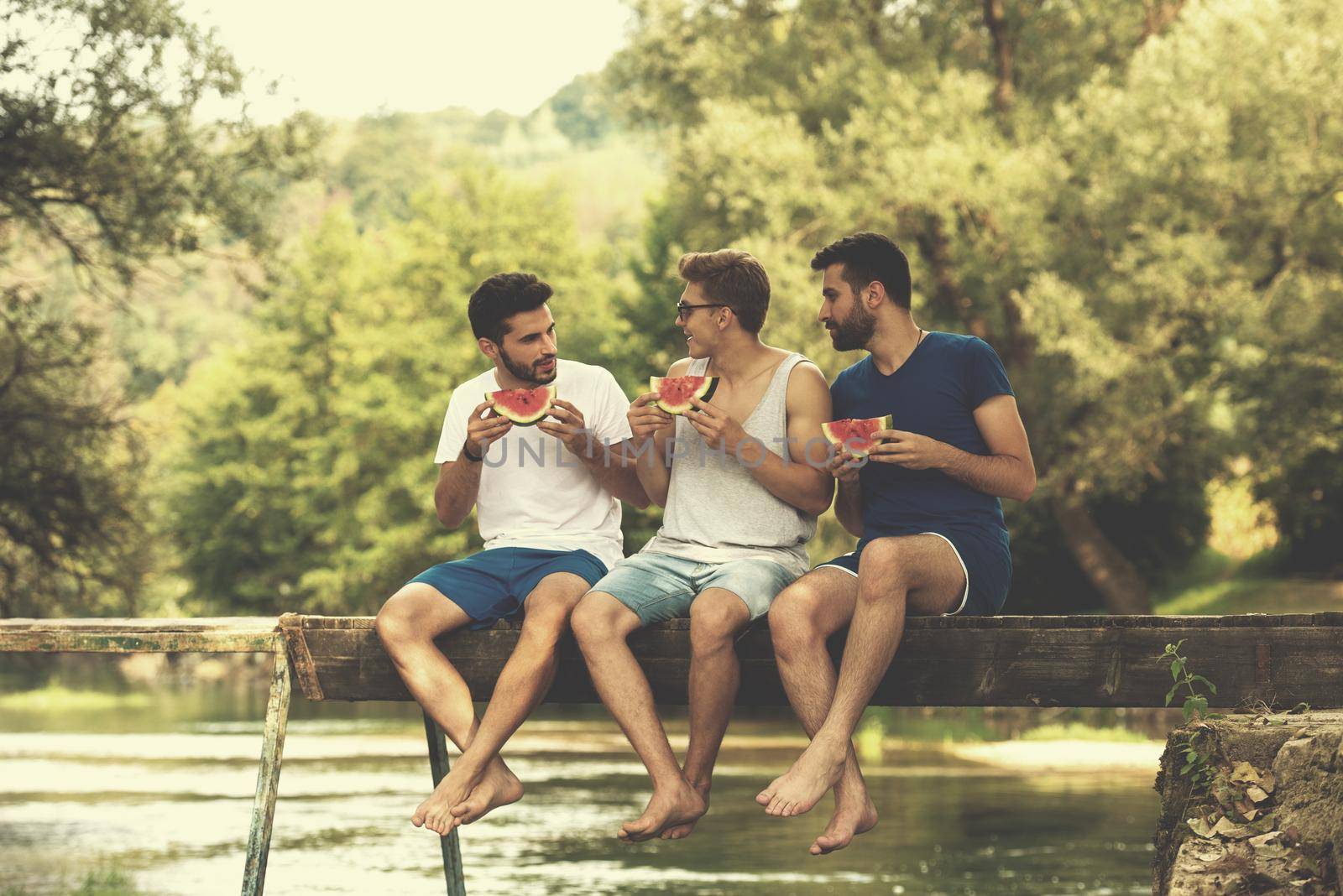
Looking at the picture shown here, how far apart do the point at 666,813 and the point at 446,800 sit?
2.26ft

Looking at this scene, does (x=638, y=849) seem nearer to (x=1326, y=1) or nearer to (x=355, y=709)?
(x=1326, y=1)

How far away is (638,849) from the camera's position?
15.9m

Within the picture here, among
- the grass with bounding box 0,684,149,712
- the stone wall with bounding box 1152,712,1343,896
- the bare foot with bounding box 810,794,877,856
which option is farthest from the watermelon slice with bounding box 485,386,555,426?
the grass with bounding box 0,684,149,712

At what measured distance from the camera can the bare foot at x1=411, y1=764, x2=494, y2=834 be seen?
4.98 m

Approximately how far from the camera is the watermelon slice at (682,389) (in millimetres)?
5301

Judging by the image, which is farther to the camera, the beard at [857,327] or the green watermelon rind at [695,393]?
the beard at [857,327]

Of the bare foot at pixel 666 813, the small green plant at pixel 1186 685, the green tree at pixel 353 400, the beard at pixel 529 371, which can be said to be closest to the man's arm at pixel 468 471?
the beard at pixel 529 371

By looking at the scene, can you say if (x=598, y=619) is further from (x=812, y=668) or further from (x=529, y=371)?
(x=529, y=371)

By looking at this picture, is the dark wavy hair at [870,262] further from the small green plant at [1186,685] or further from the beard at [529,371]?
the small green plant at [1186,685]

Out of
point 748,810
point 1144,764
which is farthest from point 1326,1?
point 748,810

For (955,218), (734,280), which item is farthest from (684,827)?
(955,218)

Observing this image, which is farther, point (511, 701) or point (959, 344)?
point (959, 344)

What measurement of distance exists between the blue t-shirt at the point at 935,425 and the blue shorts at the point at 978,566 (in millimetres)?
41

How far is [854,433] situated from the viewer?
5.14m
